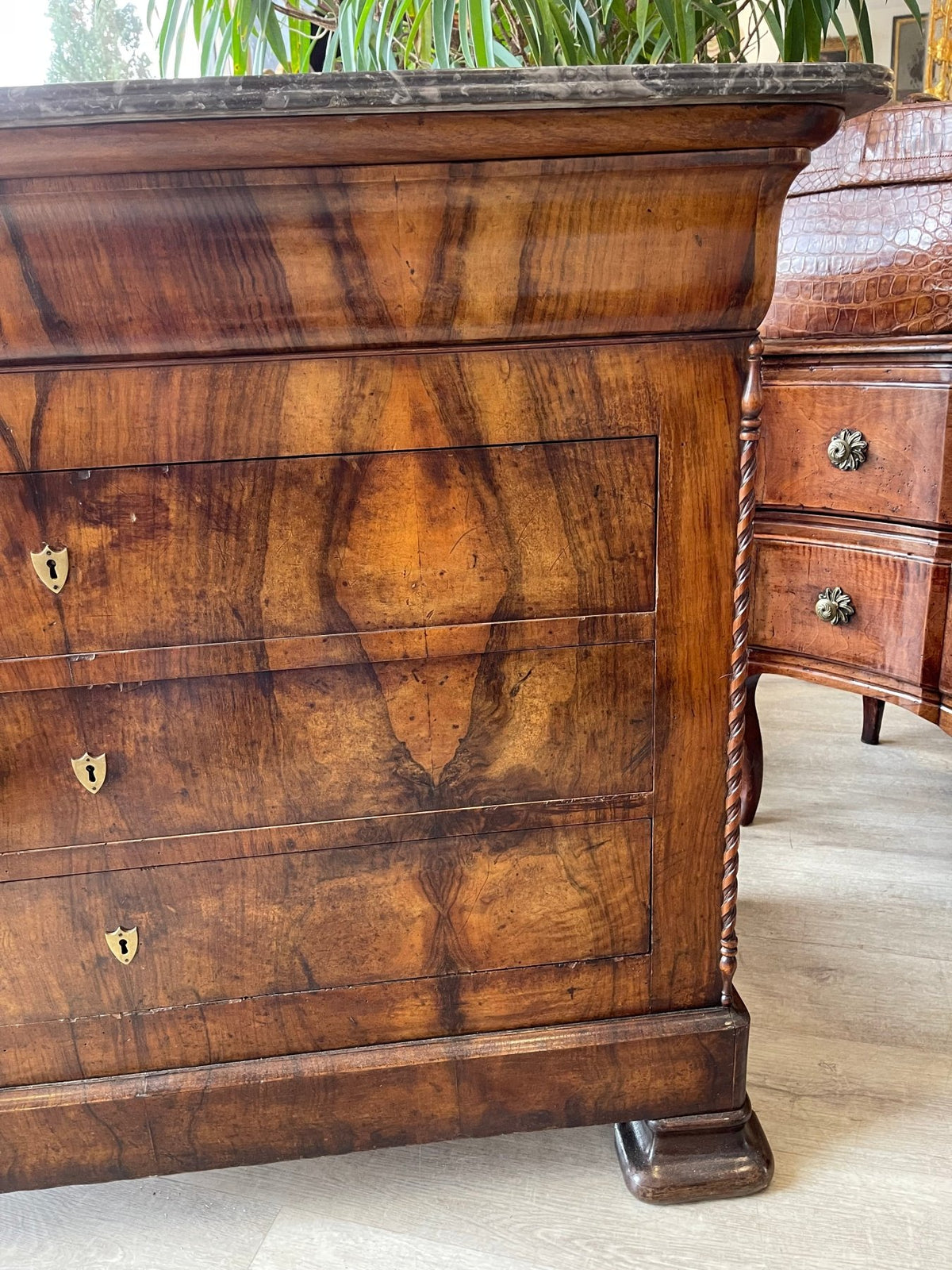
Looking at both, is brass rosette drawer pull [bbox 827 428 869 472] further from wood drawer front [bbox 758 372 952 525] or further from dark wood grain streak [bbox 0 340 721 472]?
dark wood grain streak [bbox 0 340 721 472]

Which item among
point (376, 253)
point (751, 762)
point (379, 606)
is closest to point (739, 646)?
point (379, 606)

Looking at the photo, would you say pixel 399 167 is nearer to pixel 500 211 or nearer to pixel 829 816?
pixel 500 211

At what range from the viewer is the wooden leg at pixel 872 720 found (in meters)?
1.90

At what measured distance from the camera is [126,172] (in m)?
0.67

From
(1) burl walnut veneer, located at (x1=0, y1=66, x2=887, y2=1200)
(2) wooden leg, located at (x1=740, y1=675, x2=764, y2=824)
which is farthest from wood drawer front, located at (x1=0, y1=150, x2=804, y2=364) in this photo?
(2) wooden leg, located at (x1=740, y1=675, x2=764, y2=824)

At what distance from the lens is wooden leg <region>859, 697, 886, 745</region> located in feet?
6.23

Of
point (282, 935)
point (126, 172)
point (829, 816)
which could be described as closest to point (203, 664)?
point (282, 935)

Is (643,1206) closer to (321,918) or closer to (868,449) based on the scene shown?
(321,918)

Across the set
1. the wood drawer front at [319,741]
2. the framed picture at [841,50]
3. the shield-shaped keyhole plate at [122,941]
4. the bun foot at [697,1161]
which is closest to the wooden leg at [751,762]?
the bun foot at [697,1161]

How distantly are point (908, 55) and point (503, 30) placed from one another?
6.74 feet

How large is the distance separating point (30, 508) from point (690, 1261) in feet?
2.81

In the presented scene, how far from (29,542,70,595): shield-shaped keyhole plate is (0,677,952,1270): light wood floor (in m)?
0.63

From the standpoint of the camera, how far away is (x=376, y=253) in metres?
0.72

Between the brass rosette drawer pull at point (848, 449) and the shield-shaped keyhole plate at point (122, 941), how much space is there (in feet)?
3.07
